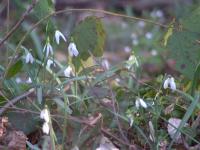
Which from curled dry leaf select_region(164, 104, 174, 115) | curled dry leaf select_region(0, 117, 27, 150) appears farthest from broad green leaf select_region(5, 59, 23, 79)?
curled dry leaf select_region(164, 104, 174, 115)

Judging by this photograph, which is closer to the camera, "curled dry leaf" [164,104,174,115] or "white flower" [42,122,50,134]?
"white flower" [42,122,50,134]

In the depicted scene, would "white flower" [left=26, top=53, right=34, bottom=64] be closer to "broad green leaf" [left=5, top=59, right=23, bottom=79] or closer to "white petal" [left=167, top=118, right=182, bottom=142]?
"broad green leaf" [left=5, top=59, right=23, bottom=79]

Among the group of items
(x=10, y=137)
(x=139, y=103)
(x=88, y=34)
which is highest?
(x=88, y=34)

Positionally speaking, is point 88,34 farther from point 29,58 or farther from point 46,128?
point 46,128

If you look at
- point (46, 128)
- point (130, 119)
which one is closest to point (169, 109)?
point (130, 119)

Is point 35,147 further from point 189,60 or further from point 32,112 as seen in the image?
point 189,60

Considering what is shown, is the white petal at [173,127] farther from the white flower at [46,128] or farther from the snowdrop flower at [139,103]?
the white flower at [46,128]
